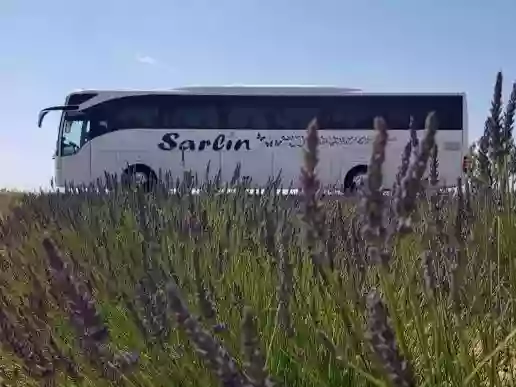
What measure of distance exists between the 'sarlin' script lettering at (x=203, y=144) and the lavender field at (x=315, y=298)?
1395 centimetres

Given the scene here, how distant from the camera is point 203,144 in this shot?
16734mm

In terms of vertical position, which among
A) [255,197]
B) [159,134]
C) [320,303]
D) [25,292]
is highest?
[159,134]

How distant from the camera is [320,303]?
64.9 inches

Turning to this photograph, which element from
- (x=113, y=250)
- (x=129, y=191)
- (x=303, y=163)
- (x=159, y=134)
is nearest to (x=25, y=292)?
(x=113, y=250)

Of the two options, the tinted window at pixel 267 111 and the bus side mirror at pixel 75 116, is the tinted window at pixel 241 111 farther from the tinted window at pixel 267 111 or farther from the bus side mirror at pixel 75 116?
the bus side mirror at pixel 75 116

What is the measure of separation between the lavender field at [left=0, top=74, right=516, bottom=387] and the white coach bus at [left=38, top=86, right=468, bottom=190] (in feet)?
45.9

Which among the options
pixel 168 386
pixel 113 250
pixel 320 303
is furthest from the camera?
pixel 113 250

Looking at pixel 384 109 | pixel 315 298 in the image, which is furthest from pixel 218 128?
pixel 315 298

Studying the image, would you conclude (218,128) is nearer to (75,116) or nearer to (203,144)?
(203,144)

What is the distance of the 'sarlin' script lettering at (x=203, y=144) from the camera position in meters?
16.6

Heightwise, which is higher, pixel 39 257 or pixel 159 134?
pixel 159 134

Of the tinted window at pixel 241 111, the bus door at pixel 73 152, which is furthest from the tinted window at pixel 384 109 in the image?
the bus door at pixel 73 152

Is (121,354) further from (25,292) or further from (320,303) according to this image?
(25,292)

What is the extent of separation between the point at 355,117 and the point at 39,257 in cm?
1384
